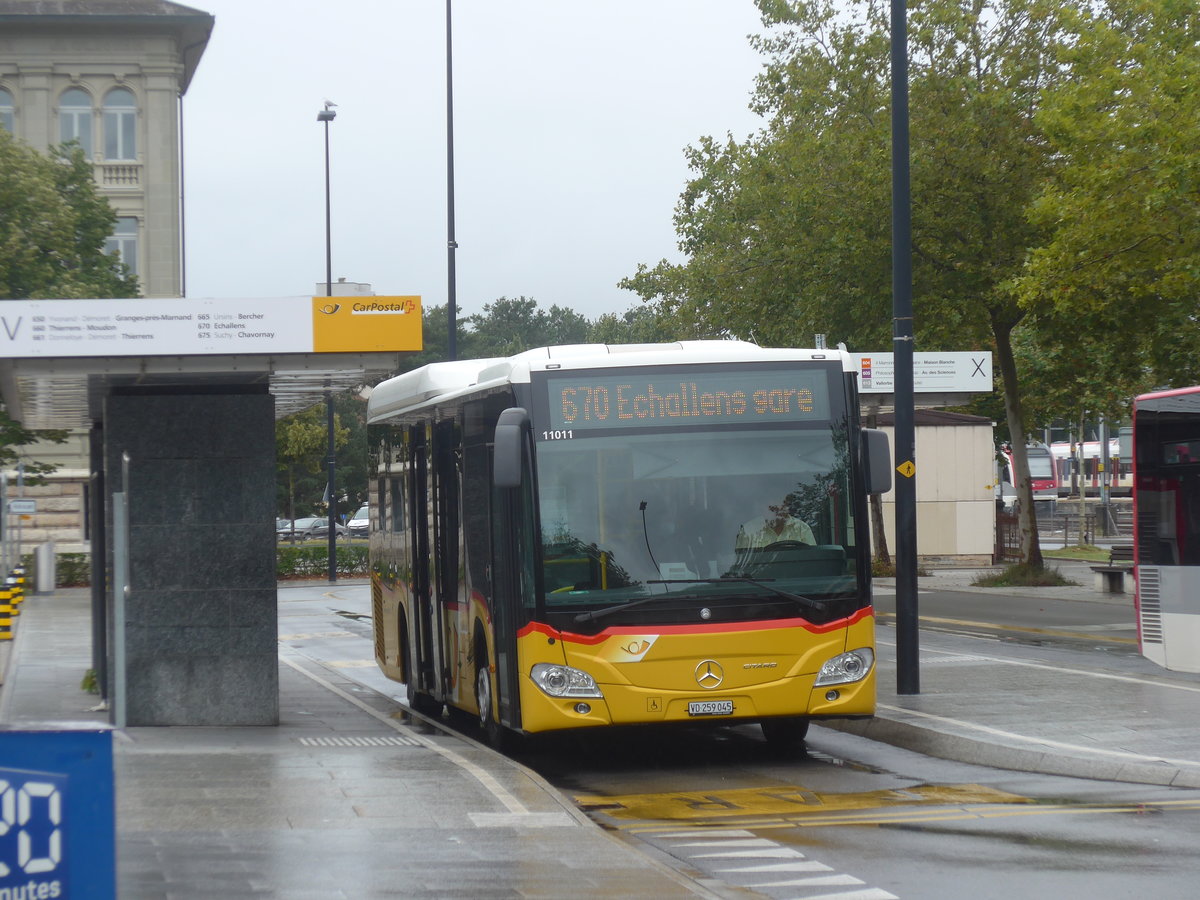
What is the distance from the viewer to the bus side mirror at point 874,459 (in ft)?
38.8

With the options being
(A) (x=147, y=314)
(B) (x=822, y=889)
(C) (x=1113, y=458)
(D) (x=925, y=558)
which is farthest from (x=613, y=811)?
(C) (x=1113, y=458)

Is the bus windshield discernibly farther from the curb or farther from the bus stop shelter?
the bus stop shelter

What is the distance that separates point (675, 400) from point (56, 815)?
7574mm

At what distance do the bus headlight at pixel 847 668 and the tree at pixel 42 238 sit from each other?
2766 centimetres

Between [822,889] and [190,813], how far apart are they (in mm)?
3516

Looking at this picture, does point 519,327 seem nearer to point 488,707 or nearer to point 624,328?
point 624,328

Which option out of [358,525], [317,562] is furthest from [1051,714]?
[358,525]

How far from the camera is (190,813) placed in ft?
30.0

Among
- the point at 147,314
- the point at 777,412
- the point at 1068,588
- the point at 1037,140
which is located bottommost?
the point at 1068,588

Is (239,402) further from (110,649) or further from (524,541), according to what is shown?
(524,541)

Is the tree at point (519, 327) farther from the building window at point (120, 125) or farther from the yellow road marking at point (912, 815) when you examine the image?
the yellow road marking at point (912, 815)

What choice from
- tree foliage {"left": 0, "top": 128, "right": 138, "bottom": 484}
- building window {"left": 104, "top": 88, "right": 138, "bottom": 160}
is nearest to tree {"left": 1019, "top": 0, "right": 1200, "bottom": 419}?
tree foliage {"left": 0, "top": 128, "right": 138, "bottom": 484}

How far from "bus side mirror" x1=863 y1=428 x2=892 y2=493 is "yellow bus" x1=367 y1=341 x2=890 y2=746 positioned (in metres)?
0.01

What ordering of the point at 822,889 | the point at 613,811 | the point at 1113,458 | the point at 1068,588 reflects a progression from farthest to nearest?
the point at 1113,458 → the point at 1068,588 → the point at 613,811 → the point at 822,889
